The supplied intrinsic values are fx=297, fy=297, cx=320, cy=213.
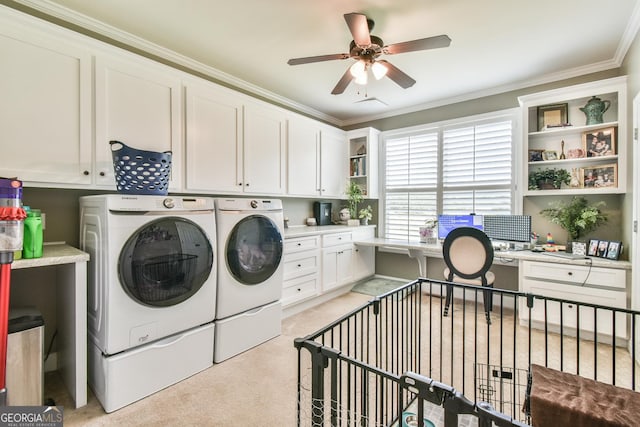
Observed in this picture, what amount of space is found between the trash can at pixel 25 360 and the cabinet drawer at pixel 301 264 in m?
1.84

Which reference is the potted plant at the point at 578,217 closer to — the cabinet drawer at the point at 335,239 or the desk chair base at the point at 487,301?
the desk chair base at the point at 487,301

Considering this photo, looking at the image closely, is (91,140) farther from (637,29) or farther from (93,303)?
(637,29)

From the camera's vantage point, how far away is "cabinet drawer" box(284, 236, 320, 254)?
303cm

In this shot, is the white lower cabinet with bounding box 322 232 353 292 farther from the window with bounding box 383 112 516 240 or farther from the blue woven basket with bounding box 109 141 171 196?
the blue woven basket with bounding box 109 141 171 196

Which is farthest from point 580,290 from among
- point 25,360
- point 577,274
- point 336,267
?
point 25,360

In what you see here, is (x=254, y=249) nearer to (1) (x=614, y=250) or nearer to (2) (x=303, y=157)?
(2) (x=303, y=157)

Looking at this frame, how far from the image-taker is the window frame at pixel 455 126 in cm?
342

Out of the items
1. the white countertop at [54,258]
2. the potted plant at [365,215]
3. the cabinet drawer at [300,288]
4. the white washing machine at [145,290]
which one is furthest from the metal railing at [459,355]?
the potted plant at [365,215]

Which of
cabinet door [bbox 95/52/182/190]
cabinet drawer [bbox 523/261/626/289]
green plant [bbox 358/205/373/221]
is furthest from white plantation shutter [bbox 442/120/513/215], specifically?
cabinet door [bbox 95/52/182/190]

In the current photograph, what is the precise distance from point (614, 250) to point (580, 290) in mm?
465

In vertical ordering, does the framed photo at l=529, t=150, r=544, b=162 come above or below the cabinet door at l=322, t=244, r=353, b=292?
above

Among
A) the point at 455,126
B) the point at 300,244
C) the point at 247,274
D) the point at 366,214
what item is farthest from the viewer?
the point at 366,214

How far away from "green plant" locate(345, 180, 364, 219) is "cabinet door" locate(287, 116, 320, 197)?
1.98 feet

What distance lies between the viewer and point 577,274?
2.64m
